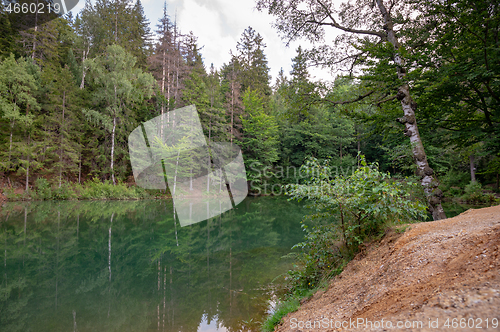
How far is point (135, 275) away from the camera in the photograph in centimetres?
575

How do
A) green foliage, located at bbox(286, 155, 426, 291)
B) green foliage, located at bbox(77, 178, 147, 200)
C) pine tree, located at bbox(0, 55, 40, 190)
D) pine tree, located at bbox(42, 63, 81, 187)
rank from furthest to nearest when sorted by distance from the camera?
green foliage, located at bbox(77, 178, 147, 200)
pine tree, located at bbox(42, 63, 81, 187)
pine tree, located at bbox(0, 55, 40, 190)
green foliage, located at bbox(286, 155, 426, 291)

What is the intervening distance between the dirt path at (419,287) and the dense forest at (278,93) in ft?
4.92

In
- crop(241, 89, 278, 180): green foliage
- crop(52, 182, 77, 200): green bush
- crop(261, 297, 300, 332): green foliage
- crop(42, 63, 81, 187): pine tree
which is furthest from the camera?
crop(241, 89, 278, 180): green foliage

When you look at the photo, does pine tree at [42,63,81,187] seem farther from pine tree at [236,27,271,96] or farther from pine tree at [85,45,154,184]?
pine tree at [236,27,271,96]

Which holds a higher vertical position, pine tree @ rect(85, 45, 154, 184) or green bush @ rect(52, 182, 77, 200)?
pine tree @ rect(85, 45, 154, 184)

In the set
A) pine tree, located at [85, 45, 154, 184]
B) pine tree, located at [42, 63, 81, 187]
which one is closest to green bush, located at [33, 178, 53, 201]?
pine tree, located at [42, 63, 81, 187]

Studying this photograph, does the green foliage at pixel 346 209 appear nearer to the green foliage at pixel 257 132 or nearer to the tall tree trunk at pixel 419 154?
the tall tree trunk at pixel 419 154

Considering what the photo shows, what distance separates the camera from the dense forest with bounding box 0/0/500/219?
215 inches

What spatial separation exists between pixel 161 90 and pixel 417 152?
24580mm

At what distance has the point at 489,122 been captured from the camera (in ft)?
18.5

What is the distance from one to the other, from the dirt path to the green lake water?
1.70 meters

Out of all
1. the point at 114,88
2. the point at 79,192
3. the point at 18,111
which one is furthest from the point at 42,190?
the point at 114,88

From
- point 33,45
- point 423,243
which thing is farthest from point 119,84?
point 423,243

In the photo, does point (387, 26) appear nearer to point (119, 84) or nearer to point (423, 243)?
point (423, 243)
